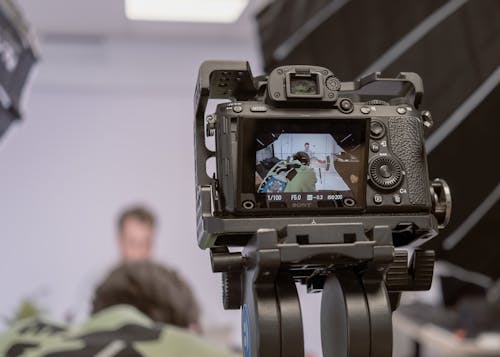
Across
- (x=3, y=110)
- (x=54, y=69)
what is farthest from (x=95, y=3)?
(x=3, y=110)

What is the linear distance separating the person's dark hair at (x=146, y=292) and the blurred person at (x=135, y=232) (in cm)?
233

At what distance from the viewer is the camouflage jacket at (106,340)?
136 cm

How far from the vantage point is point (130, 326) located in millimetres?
1496

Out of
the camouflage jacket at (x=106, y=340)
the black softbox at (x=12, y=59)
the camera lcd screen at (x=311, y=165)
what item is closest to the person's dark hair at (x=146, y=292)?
the camouflage jacket at (x=106, y=340)

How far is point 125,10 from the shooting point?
3.87 metres

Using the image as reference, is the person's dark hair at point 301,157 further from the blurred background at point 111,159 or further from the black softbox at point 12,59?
the blurred background at point 111,159

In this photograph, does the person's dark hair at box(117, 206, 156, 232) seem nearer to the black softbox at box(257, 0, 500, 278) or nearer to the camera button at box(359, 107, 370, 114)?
the black softbox at box(257, 0, 500, 278)

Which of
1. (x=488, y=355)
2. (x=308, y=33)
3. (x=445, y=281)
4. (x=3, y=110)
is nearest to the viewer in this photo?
(x=308, y=33)

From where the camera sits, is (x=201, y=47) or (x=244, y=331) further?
(x=201, y=47)

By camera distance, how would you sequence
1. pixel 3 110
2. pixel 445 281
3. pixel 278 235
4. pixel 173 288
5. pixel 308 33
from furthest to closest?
pixel 445 281 → pixel 173 288 → pixel 3 110 → pixel 308 33 → pixel 278 235

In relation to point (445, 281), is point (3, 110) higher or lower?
higher

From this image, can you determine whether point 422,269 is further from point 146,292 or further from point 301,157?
point 146,292

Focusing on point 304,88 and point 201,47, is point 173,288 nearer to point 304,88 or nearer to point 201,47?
point 304,88

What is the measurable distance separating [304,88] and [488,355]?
309 centimetres
